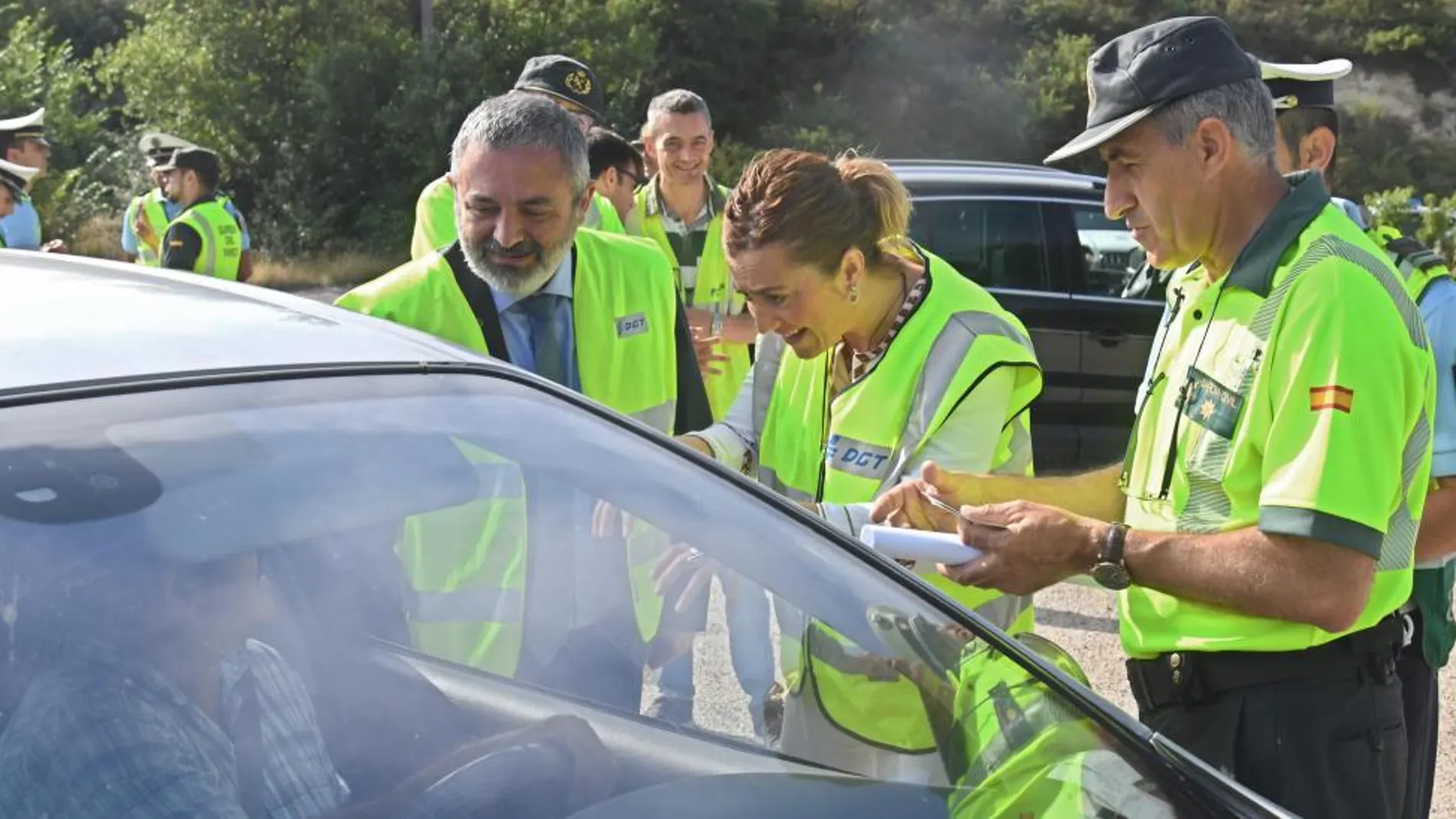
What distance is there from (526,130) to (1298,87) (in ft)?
5.57

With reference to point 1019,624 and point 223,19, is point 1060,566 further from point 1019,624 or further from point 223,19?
point 223,19

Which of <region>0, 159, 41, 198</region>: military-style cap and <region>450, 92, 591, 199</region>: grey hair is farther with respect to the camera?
<region>0, 159, 41, 198</region>: military-style cap

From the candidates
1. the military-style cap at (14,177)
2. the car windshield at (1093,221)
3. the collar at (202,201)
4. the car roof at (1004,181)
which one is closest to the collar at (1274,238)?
the car roof at (1004,181)

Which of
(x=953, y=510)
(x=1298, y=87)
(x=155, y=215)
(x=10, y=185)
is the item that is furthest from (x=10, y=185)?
(x=953, y=510)

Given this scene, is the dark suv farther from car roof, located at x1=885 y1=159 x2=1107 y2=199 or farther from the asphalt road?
the asphalt road

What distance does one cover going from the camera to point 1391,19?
3250 centimetres

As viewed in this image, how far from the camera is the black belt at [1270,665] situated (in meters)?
2.13

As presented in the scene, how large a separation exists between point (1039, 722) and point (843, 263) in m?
0.96

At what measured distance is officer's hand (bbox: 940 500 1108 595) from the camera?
7.02ft

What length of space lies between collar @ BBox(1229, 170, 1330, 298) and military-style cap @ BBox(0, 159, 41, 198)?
631cm

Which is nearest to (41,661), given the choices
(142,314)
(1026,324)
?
(142,314)

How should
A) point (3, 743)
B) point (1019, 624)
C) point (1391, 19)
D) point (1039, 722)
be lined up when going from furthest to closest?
point (1391, 19)
point (1019, 624)
point (1039, 722)
point (3, 743)

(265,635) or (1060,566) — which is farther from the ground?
(265,635)

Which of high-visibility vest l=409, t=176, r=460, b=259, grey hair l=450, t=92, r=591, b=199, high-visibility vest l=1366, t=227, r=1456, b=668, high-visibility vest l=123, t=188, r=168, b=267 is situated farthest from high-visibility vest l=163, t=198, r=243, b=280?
high-visibility vest l=1366, t=227, r=1456, b=668
